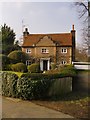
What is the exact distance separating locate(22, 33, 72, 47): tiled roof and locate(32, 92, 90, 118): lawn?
77.8 feet

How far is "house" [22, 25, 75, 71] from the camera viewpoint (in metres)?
32.4

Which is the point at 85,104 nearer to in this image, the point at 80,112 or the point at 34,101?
the point at 80,112

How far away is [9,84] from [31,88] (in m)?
1.42

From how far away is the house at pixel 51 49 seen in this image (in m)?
32.4

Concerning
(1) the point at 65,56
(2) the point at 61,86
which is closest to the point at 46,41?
(1) the point at 65,56

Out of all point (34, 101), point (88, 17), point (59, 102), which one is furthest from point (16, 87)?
point (88, 17)

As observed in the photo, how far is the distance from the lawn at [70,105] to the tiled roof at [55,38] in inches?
933

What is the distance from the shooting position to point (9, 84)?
1001 centimetres

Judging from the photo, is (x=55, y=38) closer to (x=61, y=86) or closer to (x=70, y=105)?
(x=61, y=86)

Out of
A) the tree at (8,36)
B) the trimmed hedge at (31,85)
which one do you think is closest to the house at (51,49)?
the tree at (8,36)

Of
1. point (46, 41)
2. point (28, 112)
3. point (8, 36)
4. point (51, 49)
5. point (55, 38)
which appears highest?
point (8, 36)

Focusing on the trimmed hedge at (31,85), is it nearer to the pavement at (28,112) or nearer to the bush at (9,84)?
the bush at (9,84)

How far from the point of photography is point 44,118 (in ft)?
20.9

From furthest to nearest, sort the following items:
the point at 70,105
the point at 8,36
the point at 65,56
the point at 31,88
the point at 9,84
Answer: the point at 8,36 → the point at 65,56 → the point at 9,84 → the point at 31,88 → the point at 70,105
